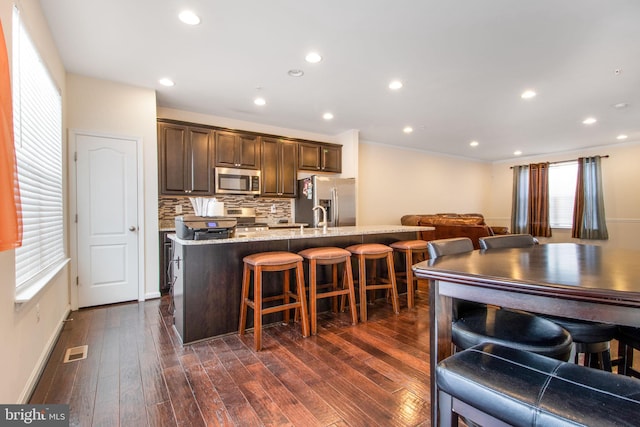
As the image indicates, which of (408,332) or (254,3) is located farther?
(408,332)

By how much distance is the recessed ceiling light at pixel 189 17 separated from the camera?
2.26 m

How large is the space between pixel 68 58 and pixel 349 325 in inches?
148

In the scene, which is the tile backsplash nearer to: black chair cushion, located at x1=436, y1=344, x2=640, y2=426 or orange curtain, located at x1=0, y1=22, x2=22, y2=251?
orange curtain, located at x1=0, y1=22, x2=22, y2=251


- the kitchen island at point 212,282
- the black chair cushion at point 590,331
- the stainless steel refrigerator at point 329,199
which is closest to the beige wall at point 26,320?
the kitchen island at point 212,282

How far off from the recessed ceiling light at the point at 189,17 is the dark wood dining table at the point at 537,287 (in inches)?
96.0

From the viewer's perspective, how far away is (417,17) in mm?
2283

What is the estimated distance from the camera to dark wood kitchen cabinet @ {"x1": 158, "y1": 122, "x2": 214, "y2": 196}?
13.3 feet

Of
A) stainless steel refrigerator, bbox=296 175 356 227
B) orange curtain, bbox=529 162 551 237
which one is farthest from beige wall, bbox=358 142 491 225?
orange curtain, bbox=529 162 551 237

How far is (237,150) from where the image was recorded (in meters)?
4.63

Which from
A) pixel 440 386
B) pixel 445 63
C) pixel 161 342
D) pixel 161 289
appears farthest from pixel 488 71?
pixel 161 289

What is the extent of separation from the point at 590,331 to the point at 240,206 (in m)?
4.46

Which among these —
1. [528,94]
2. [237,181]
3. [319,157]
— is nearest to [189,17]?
[237,181]

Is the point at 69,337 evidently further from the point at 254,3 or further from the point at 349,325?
the point at 254,3

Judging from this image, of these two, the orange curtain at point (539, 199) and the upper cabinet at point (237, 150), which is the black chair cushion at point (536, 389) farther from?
the orange curtain at point (539, 199)
